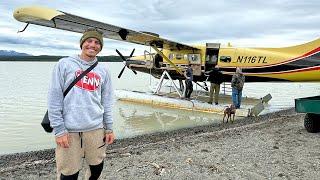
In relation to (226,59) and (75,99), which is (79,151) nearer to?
(75,99)

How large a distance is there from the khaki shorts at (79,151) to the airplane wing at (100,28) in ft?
15.9

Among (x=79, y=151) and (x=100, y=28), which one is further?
(x=100, y=28)

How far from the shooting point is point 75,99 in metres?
3.19

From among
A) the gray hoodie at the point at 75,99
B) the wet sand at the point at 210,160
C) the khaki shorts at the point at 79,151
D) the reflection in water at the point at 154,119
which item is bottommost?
the reflection in water at the point at 154,119

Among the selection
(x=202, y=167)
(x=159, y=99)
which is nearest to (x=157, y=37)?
(x=159, y=99)

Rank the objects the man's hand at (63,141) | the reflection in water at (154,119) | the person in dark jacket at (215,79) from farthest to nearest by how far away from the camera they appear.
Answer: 1. the person in dark jacket at (215,79)
2. the reflection in water at (154,119)
3. the man's hand at (63,141)

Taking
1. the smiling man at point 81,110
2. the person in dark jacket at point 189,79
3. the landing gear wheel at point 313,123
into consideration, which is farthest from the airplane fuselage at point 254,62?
the smiling man at point 81,110

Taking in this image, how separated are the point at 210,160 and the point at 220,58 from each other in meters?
11.4

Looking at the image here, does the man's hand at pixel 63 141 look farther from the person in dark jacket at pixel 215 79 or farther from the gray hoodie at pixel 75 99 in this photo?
the person in dark jacket at pixel 215 79

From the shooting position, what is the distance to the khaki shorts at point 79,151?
323 cm

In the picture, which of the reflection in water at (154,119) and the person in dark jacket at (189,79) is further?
the person in dark jacket at (189,79)

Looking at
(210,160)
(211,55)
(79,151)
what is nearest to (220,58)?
(211,55)

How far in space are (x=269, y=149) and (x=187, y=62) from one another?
1124 cm

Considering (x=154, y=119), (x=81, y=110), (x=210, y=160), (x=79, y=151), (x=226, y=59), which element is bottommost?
(x=154, y=119)
